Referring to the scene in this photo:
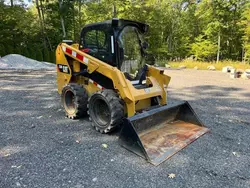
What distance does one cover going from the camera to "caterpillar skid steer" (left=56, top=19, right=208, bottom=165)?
119 inches

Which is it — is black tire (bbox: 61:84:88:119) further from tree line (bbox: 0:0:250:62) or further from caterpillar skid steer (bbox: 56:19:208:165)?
tree line (bbox: 0:0:250:62)

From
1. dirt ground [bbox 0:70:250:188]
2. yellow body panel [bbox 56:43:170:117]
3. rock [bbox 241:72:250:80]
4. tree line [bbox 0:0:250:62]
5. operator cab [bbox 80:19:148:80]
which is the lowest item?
dirt ground [bbox 0:70:250:188]

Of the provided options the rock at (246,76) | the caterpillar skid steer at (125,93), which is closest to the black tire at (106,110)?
the caterpillar skid steer at (125,93)

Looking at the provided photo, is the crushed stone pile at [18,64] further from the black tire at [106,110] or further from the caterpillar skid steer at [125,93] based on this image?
the black tire at [106,110]

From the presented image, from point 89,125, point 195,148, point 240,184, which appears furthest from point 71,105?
point 240,184

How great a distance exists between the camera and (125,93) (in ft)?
Answer: 10.5

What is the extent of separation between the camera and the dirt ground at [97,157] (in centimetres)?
229

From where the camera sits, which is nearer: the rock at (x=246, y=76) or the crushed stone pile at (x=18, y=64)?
the rock at (x=246, y=76)

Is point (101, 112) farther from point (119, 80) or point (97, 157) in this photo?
point (97, 157)

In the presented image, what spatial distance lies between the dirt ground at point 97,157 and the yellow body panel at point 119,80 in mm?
684

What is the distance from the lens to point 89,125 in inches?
153

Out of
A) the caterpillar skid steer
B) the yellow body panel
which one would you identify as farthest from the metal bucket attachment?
the yellow body panel

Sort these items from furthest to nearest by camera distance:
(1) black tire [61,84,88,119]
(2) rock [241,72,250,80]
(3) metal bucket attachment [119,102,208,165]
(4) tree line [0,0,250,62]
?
(4) tree line [0,0,250,62], (2) rock [241,72,250,80], (1) black tire [61,84,88,119], (3) metal bucket attachment [119,102,208,165]

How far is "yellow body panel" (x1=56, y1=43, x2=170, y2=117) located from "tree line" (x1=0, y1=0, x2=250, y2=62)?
462 inches
